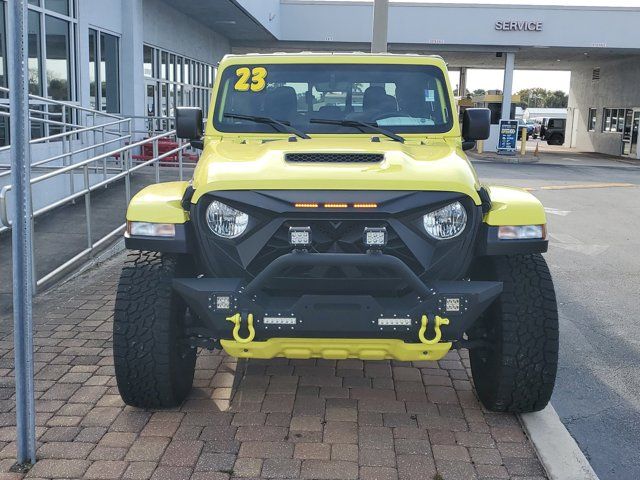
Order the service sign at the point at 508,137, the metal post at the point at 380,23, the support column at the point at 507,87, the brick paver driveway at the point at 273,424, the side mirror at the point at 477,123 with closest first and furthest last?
the brick paver driveway at the point at 273,424 < the side mirror at the point at 477,123 < the metal post at the point at 380,23 < the service sign at the point at 508,137 < the support column at the point at 507,87

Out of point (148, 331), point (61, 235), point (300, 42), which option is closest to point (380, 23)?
point (61, 235)

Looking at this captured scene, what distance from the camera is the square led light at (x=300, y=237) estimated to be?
3.54 meters

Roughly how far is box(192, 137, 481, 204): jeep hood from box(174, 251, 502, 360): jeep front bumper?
378 mm

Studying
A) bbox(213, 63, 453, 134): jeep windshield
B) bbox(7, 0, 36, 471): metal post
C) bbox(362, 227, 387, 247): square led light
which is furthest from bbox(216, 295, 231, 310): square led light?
bbox(213, 63, 453, 134): jeep windshield

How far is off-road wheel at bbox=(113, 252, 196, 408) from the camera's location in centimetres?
385

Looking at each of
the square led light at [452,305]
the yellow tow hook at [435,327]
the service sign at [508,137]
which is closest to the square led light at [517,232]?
the square led light at [452,305]

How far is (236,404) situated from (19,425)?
126 cm

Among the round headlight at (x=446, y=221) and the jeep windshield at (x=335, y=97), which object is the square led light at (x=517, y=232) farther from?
the jeep windshield at (x=335, y=97)

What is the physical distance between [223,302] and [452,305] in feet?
3.63

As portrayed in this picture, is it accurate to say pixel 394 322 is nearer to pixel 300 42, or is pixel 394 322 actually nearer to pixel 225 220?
pixel 225 220

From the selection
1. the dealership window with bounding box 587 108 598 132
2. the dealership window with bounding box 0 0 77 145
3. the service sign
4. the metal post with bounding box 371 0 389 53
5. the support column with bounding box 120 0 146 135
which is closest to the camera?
the metal post with bounding box 371 0 389 53

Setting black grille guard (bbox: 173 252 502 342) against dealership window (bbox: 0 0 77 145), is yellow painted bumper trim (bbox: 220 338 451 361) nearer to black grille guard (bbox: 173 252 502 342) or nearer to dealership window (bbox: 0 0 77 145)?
black grille guard (bbox: 173 252 502 342)

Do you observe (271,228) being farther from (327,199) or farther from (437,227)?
(437,227)

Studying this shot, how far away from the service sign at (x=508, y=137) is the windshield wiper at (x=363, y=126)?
972 inches
